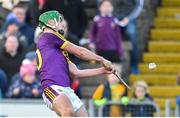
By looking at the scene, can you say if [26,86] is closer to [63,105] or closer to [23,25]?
[23,25]

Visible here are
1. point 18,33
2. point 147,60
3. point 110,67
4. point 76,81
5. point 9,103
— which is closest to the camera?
point 110,67

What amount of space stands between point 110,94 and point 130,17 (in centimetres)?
270

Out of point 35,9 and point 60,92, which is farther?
point 35,9

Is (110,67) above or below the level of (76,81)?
above

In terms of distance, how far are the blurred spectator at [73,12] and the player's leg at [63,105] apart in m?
6.57

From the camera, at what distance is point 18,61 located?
17.8 meters

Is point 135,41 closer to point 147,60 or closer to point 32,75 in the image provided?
point 147,60

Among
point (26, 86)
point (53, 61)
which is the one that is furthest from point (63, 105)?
point (26, 86)

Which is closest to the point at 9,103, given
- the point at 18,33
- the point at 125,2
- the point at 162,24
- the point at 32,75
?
the point at 32,75

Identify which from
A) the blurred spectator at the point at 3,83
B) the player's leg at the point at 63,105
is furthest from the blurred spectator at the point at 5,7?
the player's leg at the point at 63,105

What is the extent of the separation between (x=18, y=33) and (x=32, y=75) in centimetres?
184

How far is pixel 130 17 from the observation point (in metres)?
18.9

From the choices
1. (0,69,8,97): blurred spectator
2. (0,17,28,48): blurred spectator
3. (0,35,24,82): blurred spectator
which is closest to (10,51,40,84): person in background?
(0,69,8,97): blurred spectator

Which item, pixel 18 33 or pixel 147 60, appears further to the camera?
pixel 147 60
